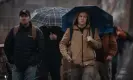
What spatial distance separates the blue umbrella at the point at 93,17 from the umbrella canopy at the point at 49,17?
2.36m

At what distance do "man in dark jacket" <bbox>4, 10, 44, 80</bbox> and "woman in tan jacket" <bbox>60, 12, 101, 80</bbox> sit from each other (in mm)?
558

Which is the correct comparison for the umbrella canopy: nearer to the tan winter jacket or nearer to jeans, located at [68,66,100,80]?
the tan winter jacket

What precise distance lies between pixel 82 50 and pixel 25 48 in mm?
1036

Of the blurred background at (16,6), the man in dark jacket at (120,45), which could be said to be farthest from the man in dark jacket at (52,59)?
the blurred background at (16,6)

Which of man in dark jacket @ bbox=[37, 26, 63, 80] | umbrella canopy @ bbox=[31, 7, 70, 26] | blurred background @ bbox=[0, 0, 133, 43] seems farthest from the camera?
blurred background @ bbox=[0, 0, 133, 43]

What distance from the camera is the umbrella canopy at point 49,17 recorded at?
9.63m

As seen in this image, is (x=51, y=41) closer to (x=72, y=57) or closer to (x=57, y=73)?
(x=57, y=73)

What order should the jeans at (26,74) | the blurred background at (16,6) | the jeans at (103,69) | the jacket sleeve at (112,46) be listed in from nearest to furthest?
1. the jeans at (26,74)
2. the jacket sleeve at (112,46)
3. the jeans at (103,69)
4. the blurred background at (16,6)

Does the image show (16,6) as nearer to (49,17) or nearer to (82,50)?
(49,17)

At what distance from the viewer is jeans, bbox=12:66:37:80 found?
6.93 meters

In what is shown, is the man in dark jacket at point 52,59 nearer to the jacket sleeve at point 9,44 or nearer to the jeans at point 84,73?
the jacket sleeve at point 9,44

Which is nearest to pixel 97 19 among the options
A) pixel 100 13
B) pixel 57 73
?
pixel 100 13

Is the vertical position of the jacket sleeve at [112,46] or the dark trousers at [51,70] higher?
the jacket sleeve at [112,46]

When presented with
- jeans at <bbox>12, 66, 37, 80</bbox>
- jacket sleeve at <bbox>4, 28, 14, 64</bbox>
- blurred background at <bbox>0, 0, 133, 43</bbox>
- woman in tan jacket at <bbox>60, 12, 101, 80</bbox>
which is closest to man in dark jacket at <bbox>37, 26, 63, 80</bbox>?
jacket sleeve at <bbox>4, 28, 14, 64</bbox>
